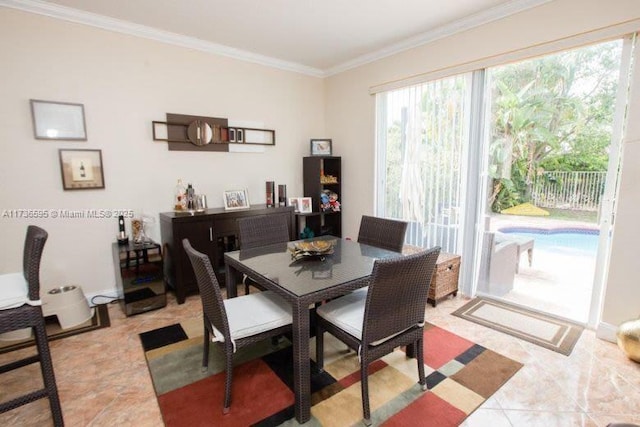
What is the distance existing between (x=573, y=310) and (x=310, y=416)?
2514mm

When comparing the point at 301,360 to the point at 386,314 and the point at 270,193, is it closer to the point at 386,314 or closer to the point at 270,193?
the point at 386,314

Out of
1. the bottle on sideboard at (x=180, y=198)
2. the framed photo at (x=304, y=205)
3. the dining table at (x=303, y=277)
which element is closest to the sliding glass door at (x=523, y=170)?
the framed photo at (x=304, y=205)

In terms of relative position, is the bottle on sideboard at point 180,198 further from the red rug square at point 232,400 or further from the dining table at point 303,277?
the red rug square at point 232,400

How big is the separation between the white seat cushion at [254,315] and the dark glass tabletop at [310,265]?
23 centimetres

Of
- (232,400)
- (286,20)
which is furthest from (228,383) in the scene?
(286,20)

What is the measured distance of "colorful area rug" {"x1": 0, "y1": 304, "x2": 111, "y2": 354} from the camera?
7.68ft

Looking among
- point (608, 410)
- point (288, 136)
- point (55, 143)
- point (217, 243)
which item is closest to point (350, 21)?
point (288, 136)

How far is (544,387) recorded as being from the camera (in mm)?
1880

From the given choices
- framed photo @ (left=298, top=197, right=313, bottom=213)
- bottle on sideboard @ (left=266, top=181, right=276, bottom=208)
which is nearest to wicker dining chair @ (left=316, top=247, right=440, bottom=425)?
A: bottle on sideboard @ (left=266, top=181, right=276, bottom=208)

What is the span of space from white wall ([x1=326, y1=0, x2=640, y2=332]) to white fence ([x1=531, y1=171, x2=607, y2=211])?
25 cm

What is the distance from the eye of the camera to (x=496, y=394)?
5.98 feet

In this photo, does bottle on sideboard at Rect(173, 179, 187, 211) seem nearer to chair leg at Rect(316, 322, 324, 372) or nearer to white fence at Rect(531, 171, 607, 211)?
chair leg at Rect(316, 322, 324, 372)

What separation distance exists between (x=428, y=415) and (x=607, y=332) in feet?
5.63

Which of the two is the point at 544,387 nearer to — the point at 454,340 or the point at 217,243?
the point at 454,340
